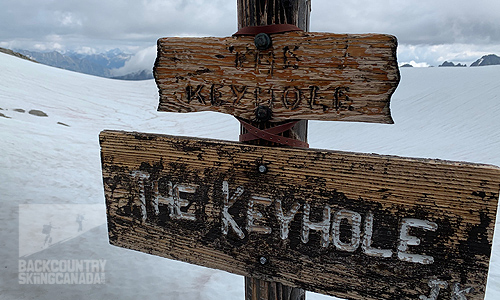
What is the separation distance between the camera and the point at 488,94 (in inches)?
523

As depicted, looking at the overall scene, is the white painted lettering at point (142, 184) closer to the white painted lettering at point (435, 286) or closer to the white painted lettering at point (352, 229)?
the white painted lettering at point (352, 229)

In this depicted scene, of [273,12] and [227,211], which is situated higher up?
[273,12]

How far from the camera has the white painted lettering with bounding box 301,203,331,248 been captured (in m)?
1.27

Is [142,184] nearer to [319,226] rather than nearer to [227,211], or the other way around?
[227,211]

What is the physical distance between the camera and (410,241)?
1.18 m

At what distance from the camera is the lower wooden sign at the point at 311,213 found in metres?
1.14

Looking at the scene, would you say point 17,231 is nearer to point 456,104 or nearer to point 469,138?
point 469,138

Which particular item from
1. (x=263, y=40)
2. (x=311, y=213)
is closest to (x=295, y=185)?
(x=311, y=213)

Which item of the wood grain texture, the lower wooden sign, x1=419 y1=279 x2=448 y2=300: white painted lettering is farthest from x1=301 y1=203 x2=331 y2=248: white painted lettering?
the wood grain texture

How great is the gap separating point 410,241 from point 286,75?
0.68 m

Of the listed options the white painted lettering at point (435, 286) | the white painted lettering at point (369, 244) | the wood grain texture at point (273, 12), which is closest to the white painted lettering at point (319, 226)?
the white painted lettering at point (369, 244)

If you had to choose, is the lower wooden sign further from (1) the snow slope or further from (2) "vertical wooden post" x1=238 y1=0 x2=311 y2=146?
(1) the snow slope

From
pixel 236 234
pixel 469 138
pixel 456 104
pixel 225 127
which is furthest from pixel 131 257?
pixel 456 104

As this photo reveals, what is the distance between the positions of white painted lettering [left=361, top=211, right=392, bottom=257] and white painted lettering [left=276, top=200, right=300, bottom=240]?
9.5 inches
